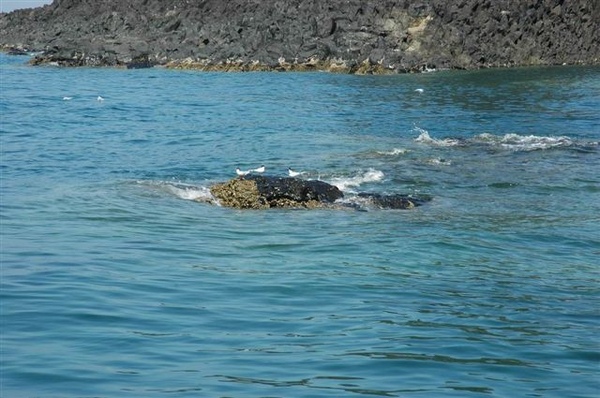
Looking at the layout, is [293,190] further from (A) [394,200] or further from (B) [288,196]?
(A) [394,200]

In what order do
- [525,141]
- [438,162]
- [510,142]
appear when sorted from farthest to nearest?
[525,141] → [510,142] → [438,162]

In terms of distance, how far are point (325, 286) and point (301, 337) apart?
1957 millimetres

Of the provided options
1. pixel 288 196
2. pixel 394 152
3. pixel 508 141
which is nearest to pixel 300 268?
pixel 288 196

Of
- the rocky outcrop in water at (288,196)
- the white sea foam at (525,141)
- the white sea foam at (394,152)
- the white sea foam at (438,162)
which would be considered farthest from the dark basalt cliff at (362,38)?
the rocky outcrop in water at (288,196)

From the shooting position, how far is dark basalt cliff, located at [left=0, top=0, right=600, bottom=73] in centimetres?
5362

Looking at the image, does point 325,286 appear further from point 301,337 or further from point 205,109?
point 205,109

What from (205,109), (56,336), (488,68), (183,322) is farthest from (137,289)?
(488,68)

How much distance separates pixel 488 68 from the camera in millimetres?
53594

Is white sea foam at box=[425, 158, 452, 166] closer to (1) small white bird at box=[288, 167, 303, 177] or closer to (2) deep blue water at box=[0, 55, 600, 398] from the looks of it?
(2) deep blue water at box=[0, 55, 600, 398]

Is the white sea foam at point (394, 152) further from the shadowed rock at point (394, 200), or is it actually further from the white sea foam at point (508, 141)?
the shadowed rock at point (394, 200)

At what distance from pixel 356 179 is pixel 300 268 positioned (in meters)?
7.41

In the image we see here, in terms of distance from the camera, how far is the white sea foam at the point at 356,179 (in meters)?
17.4

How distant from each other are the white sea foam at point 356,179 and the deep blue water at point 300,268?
0.11m

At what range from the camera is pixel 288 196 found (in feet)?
49.8
